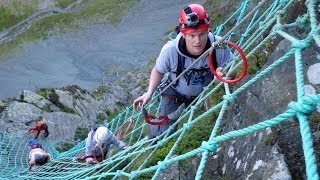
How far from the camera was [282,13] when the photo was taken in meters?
3.64

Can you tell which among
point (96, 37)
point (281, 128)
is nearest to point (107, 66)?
point (96, 37)

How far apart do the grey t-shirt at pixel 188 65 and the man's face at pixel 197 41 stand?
0.32 ft

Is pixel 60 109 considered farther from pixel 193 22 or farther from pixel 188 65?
pixel 193 22

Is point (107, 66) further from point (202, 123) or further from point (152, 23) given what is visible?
point (202, 123)

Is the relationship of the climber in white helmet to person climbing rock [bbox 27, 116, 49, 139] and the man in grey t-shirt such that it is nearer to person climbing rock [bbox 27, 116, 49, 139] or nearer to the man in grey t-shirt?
the man in grey t-shirt

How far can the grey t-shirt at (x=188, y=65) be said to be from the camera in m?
3.97

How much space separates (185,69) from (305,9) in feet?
3.88

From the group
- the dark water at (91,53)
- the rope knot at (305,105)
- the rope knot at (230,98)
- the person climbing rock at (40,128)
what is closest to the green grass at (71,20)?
the dark water at (91,53)

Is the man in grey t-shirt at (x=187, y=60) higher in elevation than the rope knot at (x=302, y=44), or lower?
lower

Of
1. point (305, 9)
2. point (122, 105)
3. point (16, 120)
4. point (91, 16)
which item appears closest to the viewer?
point (305, 9)

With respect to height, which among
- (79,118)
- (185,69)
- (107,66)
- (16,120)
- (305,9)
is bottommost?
(107,66)

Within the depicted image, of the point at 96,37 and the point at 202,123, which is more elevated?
the point at 202,123

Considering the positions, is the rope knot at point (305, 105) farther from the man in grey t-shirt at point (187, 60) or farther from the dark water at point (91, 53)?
the dark water at point (91, 53)

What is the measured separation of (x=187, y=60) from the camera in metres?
4.01
